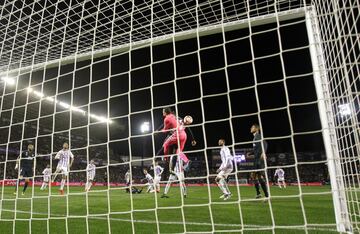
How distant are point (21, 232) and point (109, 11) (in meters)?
3.46

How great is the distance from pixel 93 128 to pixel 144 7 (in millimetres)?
30750

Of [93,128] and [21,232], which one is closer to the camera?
[21,232]

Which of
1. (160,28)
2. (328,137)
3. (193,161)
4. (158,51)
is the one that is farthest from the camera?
(193,161)

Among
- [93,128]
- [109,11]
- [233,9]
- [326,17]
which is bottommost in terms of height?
[326,17]

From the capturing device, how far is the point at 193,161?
29.5 m

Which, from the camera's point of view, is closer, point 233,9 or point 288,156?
point 233,9

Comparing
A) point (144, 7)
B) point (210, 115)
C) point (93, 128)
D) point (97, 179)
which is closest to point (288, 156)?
point (210, 115)

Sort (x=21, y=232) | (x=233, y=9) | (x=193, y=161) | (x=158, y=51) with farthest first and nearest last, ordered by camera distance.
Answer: (x=193, y=161)
(x=158, y=51)
(x=233, y=9)
(x=21, y=232)

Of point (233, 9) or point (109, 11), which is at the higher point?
point (109, 11)

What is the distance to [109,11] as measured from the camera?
505 centimetres

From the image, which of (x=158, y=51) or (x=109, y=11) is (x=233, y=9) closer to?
(x=109, y=11)

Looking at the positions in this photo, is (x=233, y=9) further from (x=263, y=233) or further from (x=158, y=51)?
(x=263, y=233)

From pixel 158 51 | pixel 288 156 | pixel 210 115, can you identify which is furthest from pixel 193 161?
pixel 158 51

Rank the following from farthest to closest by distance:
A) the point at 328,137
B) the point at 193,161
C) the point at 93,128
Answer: the point at 93,128 < the point at 193,161 < the point at 328,137
